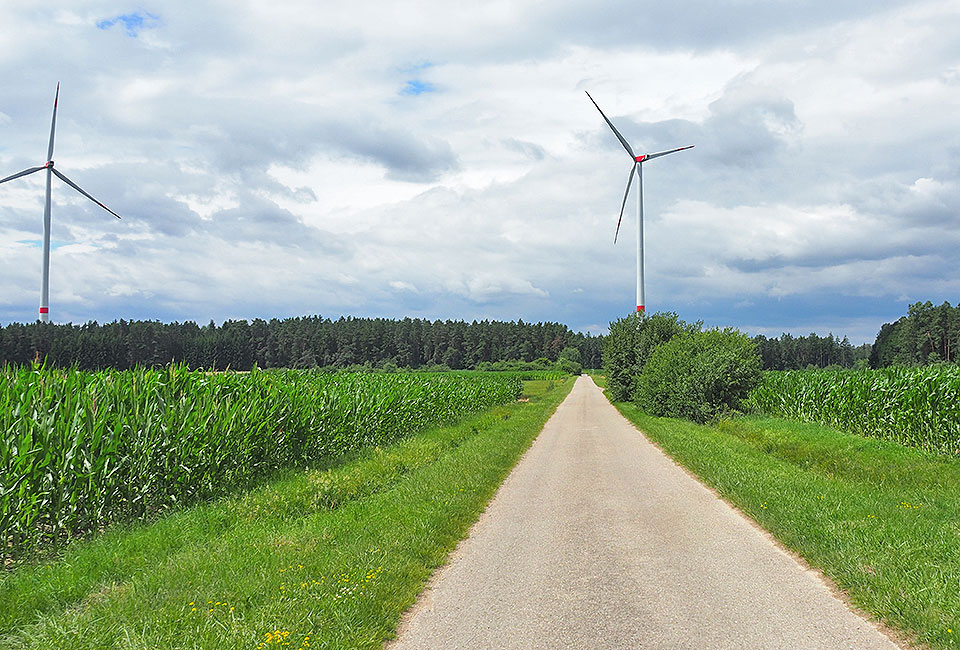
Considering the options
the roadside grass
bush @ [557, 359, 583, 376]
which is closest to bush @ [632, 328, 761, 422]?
the roadside grass

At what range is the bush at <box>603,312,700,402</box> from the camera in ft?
134

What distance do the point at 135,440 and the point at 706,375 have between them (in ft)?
77.1

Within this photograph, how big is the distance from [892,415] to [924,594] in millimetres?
16956

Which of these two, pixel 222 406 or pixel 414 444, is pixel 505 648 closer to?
pixel 222 406

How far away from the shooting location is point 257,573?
6453 mm

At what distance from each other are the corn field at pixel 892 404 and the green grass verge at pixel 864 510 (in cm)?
216

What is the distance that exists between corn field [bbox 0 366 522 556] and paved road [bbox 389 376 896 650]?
16.2 ft

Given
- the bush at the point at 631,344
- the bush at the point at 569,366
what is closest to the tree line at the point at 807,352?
the bush at the point at 569,366

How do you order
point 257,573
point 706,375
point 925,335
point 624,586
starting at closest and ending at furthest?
point 624,586
point 257,573
point 706,375
point 925,335

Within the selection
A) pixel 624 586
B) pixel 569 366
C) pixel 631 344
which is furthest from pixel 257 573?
pixel 569 366

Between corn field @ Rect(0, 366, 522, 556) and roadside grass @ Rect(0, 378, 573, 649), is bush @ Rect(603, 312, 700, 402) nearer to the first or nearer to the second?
corn field @ Rect(0, 366, 522, 556)

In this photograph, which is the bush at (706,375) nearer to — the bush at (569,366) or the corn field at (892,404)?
the corn field at (892,404)

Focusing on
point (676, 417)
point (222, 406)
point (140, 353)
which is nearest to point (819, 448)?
point (676, 417)

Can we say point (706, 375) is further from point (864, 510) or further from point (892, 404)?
point (864, 510)
